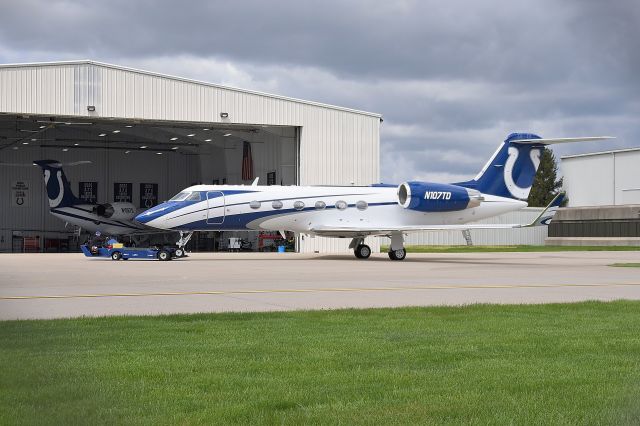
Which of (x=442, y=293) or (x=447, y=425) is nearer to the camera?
(x=447, y=425)

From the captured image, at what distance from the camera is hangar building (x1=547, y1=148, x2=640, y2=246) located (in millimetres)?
73375

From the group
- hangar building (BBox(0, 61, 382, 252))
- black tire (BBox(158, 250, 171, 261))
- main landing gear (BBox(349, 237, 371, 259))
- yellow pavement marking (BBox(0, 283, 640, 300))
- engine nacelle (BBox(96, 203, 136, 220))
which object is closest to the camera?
yellow pavement marking (BBox(0, 283, 640, 300))

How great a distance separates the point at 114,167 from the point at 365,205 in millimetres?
36411

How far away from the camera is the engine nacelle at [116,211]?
202 ft

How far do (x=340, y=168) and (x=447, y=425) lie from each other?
4631cm

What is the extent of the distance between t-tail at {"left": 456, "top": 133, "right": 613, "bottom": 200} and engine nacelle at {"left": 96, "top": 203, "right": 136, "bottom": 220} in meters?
30.6

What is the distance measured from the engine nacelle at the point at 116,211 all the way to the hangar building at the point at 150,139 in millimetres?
5389

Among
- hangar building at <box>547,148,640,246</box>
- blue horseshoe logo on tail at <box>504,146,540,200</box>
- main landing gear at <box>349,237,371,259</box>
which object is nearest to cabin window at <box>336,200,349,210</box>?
main landing gear at <box>349,237,371,259</box>

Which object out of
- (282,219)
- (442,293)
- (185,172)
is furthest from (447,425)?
(185,172)

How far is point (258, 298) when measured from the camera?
57.9ft

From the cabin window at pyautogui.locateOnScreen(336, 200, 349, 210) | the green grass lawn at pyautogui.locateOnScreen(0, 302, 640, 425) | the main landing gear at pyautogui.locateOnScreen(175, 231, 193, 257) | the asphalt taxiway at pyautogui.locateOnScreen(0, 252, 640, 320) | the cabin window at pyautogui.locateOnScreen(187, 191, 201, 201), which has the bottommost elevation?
the asphalt taxiway at pyautogui.locateOnScreen(0, 252, 640, 320)

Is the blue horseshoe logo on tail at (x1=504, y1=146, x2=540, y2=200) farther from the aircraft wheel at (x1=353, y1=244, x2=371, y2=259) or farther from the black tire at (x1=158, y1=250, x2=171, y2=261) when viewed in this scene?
the black tire at (x1=158, y1=250, x2=171, y2=261)

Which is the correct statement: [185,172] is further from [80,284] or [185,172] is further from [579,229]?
[80,284]

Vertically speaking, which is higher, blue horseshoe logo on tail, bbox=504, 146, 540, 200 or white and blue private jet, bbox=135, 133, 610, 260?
blue horseshoe logo on tail, bbox=504, 146, 540, 200
